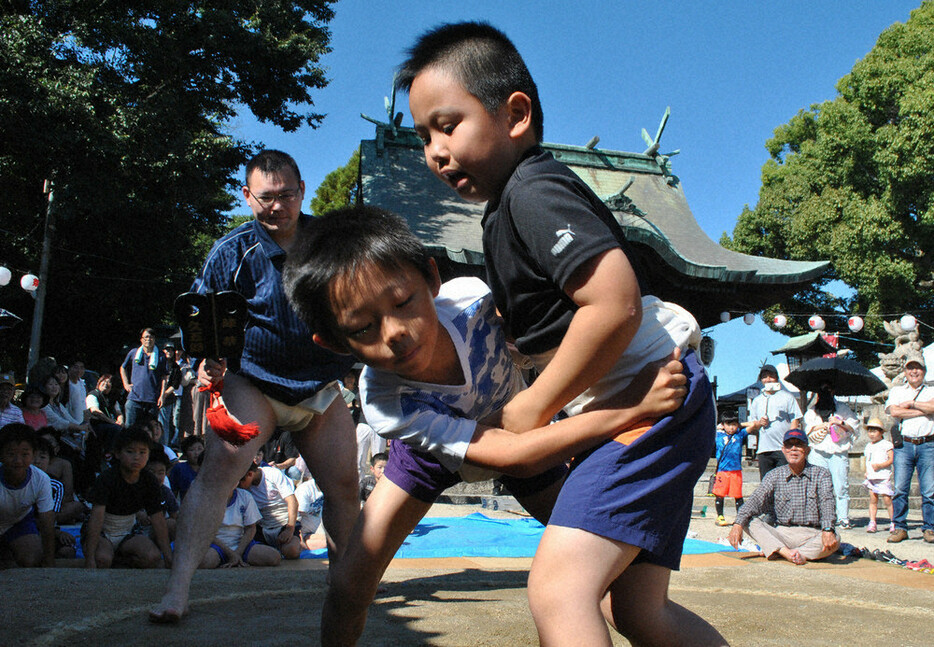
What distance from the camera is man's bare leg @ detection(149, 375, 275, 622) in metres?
2.20

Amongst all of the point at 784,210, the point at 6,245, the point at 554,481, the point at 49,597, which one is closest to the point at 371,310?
the point at 554,481

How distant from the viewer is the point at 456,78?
141 centimetres

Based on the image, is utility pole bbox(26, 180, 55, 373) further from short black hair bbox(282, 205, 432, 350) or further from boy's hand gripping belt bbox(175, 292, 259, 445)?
short black hair bbox(282, 205, 432, 350)

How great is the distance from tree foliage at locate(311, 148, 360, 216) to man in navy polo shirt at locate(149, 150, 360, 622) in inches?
953

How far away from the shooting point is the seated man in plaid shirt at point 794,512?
4.74 meters

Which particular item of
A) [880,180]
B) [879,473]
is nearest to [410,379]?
[879,473]

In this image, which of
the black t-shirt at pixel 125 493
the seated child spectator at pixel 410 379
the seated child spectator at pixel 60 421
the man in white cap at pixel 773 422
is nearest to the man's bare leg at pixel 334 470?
the seated child spectator at pixel 410 379

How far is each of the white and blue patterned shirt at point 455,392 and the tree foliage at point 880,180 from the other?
17.3 metres

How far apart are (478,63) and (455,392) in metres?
0.66

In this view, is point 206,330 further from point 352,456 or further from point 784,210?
point 784,210

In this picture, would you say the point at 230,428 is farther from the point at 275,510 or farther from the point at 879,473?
the point at 879,473

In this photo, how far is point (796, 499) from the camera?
16.2 ft

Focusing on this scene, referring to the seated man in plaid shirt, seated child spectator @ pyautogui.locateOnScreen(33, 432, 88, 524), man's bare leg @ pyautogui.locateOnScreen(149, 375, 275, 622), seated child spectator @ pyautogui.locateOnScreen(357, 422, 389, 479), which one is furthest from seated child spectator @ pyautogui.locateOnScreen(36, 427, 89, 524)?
the seated man in plaid shirt

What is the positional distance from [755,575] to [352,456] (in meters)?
2.20
